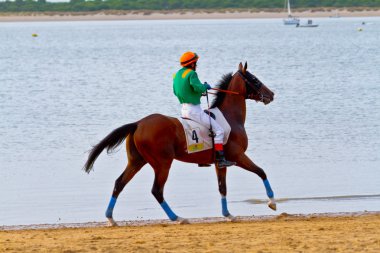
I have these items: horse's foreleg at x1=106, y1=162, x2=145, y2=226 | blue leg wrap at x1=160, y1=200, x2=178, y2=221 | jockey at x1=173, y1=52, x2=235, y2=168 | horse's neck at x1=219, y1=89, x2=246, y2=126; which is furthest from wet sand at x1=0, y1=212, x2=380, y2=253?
horse's neck at x1=219, y1=89, x2=246, y2=126

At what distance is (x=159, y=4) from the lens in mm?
156625

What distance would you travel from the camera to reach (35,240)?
1073 centimetres

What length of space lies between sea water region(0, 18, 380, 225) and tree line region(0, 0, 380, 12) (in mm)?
93901

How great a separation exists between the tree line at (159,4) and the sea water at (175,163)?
93901 mm

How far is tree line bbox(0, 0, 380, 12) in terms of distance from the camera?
151m

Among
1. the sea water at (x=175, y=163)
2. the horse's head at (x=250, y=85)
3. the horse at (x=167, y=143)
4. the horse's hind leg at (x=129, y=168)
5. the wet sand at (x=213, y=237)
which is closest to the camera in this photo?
the wet sand at (x=213, y=237)

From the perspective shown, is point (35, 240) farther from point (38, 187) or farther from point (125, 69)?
point (125, 69)

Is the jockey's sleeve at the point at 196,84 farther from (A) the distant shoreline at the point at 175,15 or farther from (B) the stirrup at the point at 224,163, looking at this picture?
(A) the distant shoreline at the point at 175,15

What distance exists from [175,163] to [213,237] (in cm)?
826

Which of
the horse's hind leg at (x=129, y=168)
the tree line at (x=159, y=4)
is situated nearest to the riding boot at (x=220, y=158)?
the horse's hind leg at (x=129, y=168)

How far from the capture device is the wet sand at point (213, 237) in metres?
9.93

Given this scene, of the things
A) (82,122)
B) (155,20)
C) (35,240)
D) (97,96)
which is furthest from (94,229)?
(155,20)

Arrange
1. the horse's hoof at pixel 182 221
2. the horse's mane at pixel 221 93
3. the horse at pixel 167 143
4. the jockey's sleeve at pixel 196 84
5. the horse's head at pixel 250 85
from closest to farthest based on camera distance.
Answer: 1. the horse at pixel 167 143
2. the jockey's sleeve at pixel 196 84
3. the horse's hoof at pixel 182 221
4. the horse's mane at pixel 221 93
5. the horse's head at pixel 250 85

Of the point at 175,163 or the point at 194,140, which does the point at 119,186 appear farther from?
the point at 175,163
